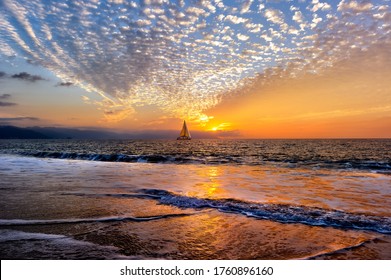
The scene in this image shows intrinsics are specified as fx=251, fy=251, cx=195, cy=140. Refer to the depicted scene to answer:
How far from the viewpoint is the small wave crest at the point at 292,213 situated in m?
7.80

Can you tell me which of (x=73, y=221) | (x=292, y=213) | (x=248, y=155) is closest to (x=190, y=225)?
(x=73, y=221)

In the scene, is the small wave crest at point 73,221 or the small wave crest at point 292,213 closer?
the small wave crest at point 73,221

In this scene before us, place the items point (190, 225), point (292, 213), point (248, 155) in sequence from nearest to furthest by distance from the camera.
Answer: point (190, 225) → point (292, 213) → point (248, 155)

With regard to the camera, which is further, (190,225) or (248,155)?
(248,155)

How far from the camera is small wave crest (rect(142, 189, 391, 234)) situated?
7.80 metres

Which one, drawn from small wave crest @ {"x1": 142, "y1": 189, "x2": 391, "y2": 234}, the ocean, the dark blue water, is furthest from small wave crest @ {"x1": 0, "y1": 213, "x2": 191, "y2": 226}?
the dark blue water

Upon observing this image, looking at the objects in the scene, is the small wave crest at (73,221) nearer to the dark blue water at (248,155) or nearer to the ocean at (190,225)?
the ocean at (190,225)

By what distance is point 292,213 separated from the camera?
29.1 feet

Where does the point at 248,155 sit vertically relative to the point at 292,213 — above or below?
below

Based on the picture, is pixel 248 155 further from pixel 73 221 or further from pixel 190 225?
pixel 73 221

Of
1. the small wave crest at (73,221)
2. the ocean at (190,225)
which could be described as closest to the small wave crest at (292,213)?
the ocean at (190,225)

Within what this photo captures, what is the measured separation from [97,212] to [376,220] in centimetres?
933

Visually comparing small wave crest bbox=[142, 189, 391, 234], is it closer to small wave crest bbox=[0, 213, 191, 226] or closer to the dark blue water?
small wave crest bbox=[0, 213, 191, 226]

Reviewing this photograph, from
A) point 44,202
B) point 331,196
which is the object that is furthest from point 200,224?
point 331,196
